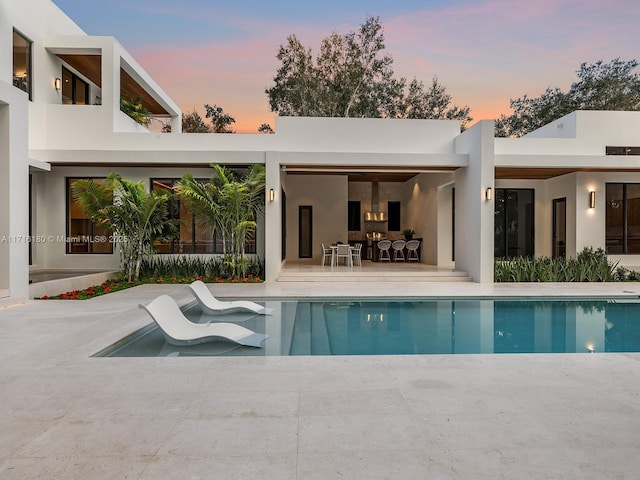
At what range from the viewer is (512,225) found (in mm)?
15367

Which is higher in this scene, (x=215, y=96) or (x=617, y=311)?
(x=215, y=96)

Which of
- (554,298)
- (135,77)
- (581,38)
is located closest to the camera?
(554,298)

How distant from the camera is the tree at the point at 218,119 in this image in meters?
29.4

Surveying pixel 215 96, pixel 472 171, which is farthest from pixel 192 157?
pixel 215 96

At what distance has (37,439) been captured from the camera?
2793mm

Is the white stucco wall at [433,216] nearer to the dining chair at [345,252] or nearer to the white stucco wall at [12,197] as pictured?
the dining chair at [345,252]

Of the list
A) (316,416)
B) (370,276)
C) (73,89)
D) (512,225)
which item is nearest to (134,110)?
(73,89)

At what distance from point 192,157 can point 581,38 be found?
19.8 metres

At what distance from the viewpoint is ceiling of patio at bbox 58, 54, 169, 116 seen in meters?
13.9

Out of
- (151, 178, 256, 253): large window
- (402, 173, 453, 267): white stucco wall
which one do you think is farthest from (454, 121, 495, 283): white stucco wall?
(151, 178, 256, 253): large window

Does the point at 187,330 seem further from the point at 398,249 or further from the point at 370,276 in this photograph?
the point at 398,249

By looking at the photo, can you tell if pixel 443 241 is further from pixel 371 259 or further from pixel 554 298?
pixel 554 298

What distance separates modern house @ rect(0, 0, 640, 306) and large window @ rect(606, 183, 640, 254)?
1.2 inches

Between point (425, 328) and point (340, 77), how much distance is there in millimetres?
21379
